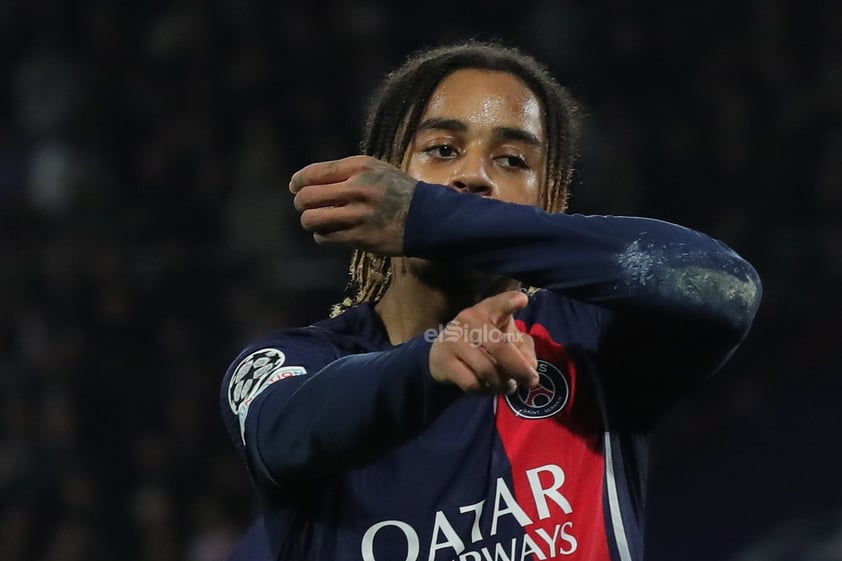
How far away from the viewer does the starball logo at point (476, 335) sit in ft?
5.41

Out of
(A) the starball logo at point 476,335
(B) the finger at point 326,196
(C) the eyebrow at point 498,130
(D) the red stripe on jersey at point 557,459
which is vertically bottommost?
(D) the red stripe on jersey at point 557,459

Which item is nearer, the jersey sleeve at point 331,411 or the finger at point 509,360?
the finger at point 509,360

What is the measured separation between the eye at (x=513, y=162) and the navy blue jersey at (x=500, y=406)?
22 cm

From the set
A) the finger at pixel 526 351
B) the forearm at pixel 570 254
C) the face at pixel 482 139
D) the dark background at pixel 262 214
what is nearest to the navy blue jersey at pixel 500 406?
the forearm at pixel 570 254

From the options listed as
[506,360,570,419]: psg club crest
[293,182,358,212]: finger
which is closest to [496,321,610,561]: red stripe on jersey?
[506,360,570,419]: psg club crest

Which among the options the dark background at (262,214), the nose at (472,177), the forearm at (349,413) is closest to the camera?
the forearm at (349,413)

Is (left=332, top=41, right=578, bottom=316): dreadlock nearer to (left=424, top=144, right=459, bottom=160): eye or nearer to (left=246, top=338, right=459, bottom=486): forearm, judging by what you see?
(left=424, top=144, right=459, bottom=160): eye

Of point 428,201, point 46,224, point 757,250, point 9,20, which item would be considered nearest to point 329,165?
point 428,201

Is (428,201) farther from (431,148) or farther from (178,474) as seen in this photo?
(178,474)

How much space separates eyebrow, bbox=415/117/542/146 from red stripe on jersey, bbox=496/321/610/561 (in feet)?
1.23

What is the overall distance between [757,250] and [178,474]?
8.47 feet

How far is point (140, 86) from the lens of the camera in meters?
7.08

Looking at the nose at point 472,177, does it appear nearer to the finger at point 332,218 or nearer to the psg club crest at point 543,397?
the psg club crest at point 543,397

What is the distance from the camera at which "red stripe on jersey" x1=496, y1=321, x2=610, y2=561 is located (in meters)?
2.07
